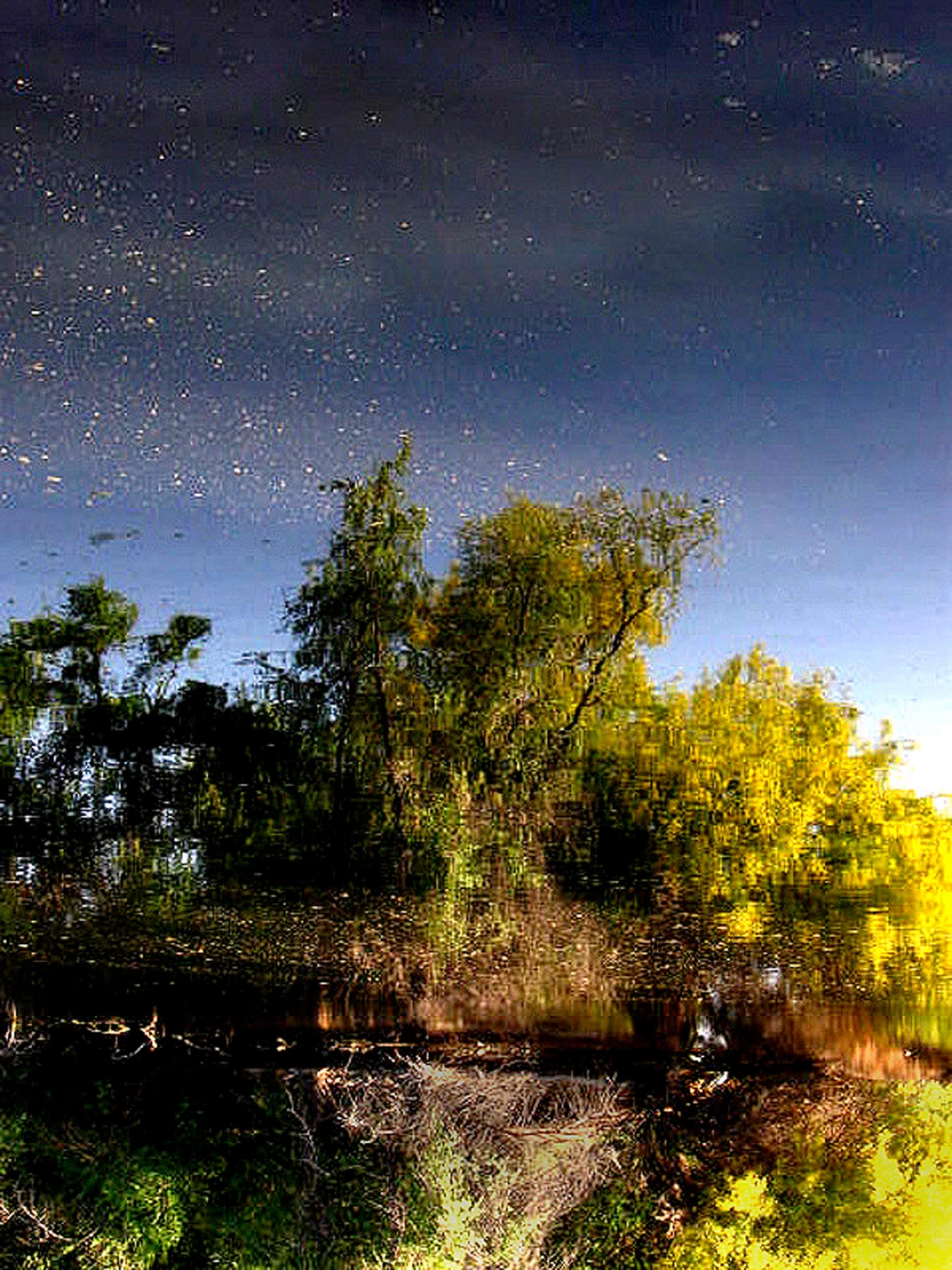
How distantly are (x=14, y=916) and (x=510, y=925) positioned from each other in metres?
1.83

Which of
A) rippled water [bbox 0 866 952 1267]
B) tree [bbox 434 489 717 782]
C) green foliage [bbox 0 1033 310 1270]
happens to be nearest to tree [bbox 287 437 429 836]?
tree [bbox 434 489 717 782]

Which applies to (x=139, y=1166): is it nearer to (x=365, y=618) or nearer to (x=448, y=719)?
(x=448, y=719)

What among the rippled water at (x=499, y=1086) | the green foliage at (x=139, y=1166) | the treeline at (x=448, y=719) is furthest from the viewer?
the green foliage at (x=139, y=1166)

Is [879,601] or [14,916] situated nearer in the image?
[879,601]

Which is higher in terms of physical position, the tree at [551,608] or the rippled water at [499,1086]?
the tree at [551,608]

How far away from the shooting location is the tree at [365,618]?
8.52 feet

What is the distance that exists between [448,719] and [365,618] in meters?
0.38

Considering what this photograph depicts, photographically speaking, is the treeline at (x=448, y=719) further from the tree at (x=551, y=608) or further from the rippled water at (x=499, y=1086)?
the rippled water at (x=499, y=1086)

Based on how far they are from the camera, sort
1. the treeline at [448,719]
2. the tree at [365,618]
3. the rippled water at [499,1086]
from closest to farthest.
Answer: the tree at [365,618] → the treeline at [448,719] → the rippled water at [499,1086]

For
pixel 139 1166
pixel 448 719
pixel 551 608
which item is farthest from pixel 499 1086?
pixel 551 608

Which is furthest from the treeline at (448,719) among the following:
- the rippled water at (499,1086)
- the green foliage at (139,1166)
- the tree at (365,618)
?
the green foliage at (139,1166)

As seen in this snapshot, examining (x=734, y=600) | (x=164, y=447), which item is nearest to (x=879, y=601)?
(x=734, y=600)

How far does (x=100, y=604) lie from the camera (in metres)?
2.69

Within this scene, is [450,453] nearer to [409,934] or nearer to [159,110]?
[159,110]
